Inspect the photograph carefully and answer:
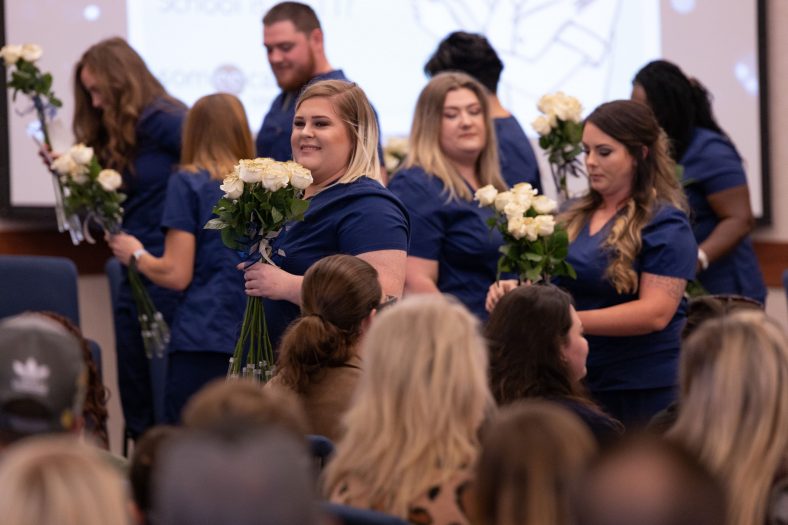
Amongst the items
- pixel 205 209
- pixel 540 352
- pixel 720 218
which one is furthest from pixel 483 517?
pixel 720 218

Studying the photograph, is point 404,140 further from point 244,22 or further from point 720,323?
point 720,323

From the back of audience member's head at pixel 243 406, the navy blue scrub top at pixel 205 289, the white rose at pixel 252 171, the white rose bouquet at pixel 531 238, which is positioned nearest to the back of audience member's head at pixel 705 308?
the white rose bouquet at pixel 531 238

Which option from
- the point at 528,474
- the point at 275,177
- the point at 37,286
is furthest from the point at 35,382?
the point at 37,286

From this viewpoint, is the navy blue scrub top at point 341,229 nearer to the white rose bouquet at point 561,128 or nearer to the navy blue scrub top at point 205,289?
the navy blue scrub top at point 205,289

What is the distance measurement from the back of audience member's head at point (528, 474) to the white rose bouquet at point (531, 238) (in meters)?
1.96

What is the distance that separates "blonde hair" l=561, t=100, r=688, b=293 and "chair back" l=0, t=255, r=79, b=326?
6.91ft

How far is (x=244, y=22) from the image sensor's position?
5961mm

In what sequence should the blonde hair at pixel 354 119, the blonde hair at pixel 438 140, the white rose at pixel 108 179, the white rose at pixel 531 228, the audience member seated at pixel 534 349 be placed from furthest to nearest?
the white rose at pixel 108 179 < the blonde hair at pixel 438 140 < the white rose at pixel 531 228 < the blonde hair at pixel 354 119 < the audience member seated at pixel 534 349

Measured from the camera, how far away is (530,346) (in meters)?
2.80

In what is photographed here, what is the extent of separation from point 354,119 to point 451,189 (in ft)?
2.96

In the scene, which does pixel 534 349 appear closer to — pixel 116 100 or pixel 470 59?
pixel 470 59

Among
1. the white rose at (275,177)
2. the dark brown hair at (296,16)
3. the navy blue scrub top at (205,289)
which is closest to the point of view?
the white rose at (275,177)

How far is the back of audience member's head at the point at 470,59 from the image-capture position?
197 inches

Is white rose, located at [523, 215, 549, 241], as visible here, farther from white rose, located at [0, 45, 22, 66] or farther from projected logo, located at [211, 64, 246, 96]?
projected logo, located at [211, 64, 246, 96]
